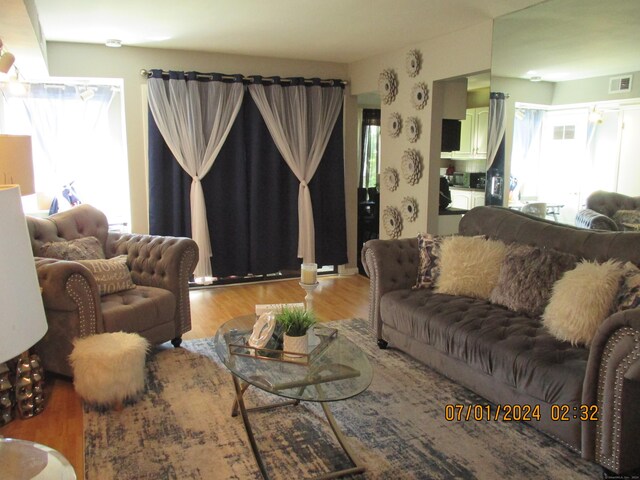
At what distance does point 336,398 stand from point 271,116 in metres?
4.05

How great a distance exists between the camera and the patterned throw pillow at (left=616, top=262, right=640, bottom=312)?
233cm

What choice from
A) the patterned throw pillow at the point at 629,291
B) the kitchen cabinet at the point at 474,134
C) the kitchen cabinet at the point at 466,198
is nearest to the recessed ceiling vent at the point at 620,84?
the patterned throw pillow at the point at 629,291

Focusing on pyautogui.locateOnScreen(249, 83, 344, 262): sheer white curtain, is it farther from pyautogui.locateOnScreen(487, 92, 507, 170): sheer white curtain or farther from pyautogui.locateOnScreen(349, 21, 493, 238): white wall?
pyautogui.locateOnScreen(487, 92, 507, 170): sheer white curtain

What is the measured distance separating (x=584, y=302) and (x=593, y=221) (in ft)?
3.89

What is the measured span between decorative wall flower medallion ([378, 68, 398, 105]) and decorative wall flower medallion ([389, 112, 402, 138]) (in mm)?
185

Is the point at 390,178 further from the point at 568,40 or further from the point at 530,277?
the point at 530,277

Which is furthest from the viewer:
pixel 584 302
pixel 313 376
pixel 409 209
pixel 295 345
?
pixel 409 209

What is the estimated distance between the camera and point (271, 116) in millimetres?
5492

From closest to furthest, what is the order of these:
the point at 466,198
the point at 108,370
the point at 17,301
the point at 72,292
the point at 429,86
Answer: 1. the point at 17,301
2. the point at 108,370
3. the point at 72,292
4. the point at 429,86
5. the point at 466,198

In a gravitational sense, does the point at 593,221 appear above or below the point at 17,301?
below

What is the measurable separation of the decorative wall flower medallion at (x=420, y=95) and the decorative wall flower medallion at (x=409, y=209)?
0.87 m

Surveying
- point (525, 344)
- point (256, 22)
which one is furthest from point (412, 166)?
point (525, 344)

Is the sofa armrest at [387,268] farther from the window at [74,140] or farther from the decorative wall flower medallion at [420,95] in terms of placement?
the window at [74,140]

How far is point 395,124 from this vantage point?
199 inches
